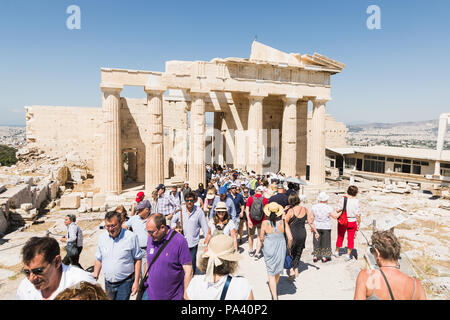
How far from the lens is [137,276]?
4.14 metres

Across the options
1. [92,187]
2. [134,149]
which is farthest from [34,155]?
[134,149]

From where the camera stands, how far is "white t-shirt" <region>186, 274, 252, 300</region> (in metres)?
2.59

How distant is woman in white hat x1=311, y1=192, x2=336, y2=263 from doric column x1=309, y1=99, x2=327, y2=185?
1407cm

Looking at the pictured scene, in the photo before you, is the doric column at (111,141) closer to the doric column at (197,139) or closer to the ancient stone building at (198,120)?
the ancient stone building at (198,120)

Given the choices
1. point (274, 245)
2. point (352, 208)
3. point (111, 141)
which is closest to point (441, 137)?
point (352, 208)

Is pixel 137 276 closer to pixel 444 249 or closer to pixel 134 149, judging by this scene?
pixel 444 249

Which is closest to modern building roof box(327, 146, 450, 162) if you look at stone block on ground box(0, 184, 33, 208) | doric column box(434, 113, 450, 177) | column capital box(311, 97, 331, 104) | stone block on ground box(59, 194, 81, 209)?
doric column box(434, 113, 450, 177)

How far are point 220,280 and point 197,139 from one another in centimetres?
1522

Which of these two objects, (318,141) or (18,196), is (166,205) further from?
(318,141)

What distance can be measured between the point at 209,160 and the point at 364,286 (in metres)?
23.3

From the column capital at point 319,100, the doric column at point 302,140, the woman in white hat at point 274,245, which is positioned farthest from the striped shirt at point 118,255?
the doric column at point 302,140

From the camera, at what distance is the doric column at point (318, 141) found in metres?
20.3

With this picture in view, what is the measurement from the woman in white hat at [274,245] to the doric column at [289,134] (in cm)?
1496

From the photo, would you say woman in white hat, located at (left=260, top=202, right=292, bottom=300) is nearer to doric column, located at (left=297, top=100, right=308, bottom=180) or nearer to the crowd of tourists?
the crowd of tourists
